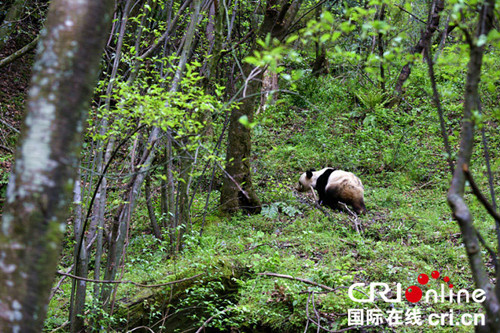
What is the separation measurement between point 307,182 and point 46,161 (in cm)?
766

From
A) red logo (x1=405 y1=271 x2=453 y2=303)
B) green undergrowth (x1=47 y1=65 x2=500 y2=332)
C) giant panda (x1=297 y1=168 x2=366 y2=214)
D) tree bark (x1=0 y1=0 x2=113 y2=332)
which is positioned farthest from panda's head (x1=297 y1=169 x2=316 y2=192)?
tree bark (x1=0 y1=0 x2=113 y2=332)

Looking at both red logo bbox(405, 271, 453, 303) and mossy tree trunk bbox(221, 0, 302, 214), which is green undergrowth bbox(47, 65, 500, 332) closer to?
red logo bbox(405, 271, 453, 303)

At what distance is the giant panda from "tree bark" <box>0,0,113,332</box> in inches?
274

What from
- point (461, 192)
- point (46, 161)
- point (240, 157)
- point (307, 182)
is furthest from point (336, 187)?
point (46, 161)

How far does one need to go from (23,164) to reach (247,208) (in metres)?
6.57

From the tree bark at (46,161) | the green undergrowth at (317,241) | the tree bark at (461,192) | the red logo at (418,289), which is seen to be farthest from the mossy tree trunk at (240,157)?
the tree bark at (46,161)

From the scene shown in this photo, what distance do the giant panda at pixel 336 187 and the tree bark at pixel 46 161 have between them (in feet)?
22.8

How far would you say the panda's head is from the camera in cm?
865

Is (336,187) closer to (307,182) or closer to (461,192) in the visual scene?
(307,182)

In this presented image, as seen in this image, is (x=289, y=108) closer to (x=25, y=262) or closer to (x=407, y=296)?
(x=407, y=296)

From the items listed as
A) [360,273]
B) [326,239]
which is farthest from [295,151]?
[360,273]

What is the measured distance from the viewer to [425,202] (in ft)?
27.5

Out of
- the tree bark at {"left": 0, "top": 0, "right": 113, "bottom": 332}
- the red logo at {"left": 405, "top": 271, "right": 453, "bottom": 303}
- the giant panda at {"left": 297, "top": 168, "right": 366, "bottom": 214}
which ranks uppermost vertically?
the giant panda at {"left": 297, "top": 168, "right": 366, "bottom": 214}

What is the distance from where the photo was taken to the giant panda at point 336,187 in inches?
310
